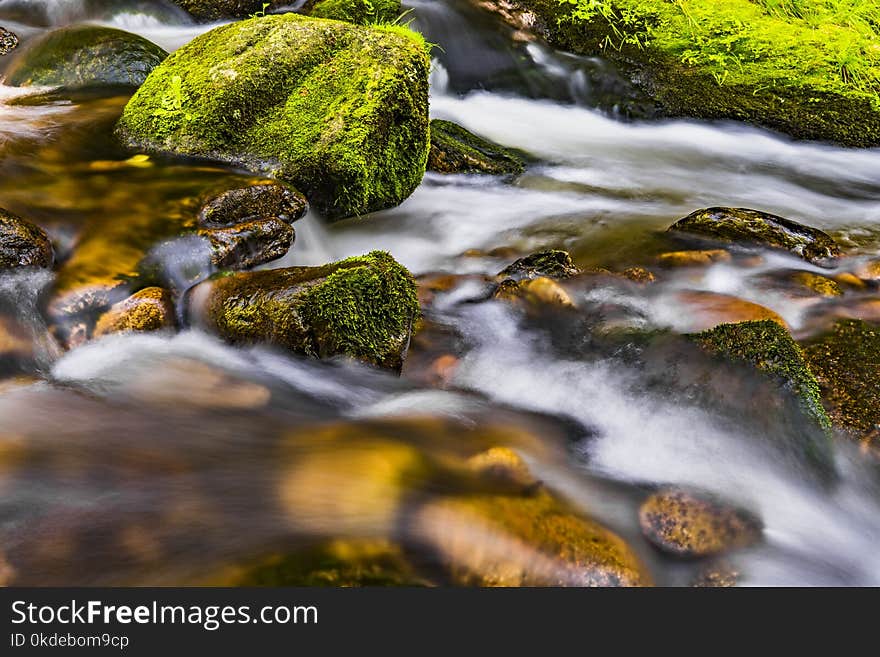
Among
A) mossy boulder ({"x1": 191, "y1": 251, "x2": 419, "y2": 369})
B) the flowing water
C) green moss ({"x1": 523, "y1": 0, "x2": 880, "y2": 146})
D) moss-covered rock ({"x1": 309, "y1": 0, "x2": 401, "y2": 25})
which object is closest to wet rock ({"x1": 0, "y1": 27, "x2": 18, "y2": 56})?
the flowing water

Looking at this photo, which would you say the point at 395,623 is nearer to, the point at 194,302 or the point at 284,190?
the point at 194,302

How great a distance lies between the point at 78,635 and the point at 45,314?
2073 millimetres

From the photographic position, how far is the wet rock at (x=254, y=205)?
4.48m

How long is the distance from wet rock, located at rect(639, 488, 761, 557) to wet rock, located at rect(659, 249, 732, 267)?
8.26ft

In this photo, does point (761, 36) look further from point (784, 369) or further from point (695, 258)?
point (784, 369)

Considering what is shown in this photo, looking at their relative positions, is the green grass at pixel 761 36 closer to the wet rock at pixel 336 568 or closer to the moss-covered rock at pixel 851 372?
the moss-covered rock at pixel 851 372

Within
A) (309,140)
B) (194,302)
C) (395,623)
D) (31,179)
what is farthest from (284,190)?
(395,623)

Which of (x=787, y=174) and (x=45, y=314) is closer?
(x=45, y=314)

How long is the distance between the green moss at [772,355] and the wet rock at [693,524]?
706 millimetres

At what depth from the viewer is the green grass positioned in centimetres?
860

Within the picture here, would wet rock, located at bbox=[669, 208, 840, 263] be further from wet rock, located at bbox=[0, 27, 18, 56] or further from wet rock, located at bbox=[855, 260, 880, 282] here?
wet rock, located at bbox=[0, 27, 18, 56]

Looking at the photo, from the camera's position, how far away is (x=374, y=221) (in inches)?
229

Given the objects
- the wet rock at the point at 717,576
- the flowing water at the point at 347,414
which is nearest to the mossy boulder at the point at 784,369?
the flowing water at the point at 347,414

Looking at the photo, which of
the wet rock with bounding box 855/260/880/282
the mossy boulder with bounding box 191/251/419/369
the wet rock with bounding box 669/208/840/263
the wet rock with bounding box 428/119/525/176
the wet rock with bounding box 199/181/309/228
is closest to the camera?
the mossy boulder with bounding box 191/251/419/369
